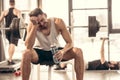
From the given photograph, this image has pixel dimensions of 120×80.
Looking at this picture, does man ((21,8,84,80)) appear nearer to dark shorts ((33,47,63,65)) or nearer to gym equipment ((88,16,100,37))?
dark shorts ((33,47,63,65))

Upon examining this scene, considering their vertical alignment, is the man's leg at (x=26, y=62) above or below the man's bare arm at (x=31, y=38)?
below

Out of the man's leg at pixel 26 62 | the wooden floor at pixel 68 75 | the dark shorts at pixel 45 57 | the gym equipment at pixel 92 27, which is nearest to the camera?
the man's leg at pixel 26 62

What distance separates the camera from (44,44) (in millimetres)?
2875

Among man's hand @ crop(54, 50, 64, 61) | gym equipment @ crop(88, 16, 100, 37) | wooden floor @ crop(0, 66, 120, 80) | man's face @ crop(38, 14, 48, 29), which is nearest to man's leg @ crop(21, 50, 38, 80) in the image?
man's hand @ crop(54, 50, 64, 61)

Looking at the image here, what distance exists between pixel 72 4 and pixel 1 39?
172 cm

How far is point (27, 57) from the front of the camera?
2688 millimetres

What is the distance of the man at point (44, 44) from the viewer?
271 cm

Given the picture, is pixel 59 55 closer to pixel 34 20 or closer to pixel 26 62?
pixel 26 62

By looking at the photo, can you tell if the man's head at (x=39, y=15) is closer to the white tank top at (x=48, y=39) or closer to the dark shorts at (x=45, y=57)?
the white tank top at (x=48, y=39)

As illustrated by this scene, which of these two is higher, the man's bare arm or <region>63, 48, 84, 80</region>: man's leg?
the man's bare arm

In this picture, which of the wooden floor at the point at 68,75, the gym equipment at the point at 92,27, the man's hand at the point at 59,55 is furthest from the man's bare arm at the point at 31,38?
the wooden floor at the point at 68,75

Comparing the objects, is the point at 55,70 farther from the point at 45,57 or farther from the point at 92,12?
the point at 45,57

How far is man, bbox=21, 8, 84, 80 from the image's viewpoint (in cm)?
271

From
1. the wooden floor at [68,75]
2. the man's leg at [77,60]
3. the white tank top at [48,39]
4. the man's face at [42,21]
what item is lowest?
the wooden floor at [68,75]
